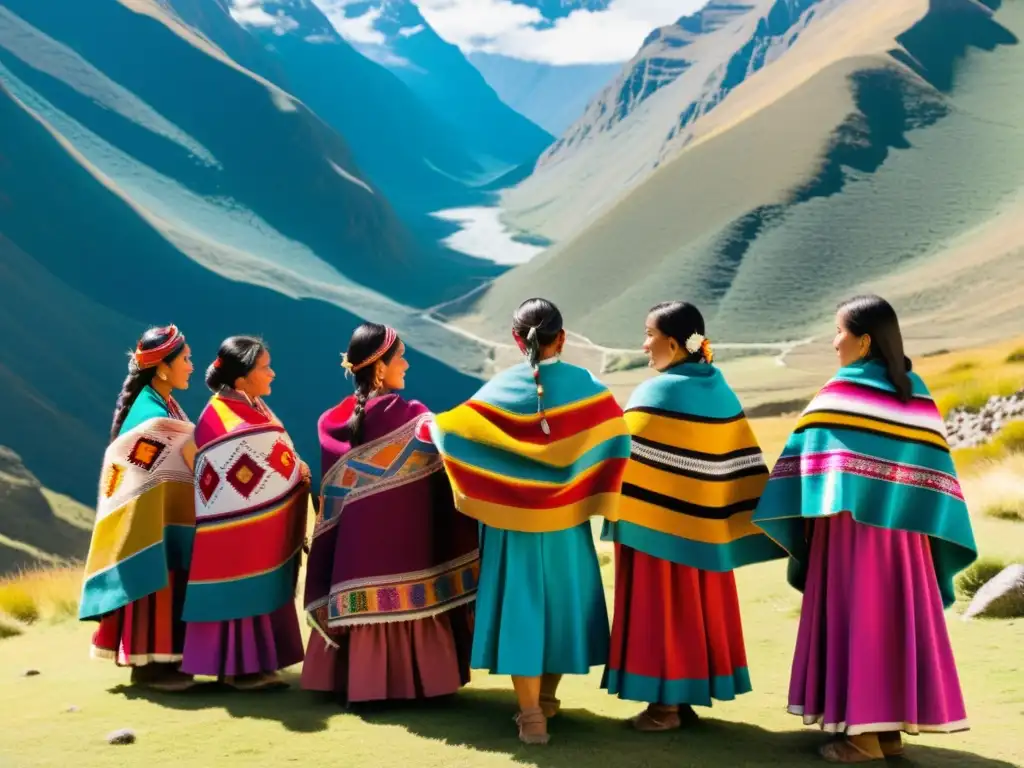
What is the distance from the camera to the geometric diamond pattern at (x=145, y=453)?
547 cm

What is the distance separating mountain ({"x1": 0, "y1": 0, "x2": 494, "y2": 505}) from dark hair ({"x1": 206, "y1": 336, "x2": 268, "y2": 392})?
76.7 ft

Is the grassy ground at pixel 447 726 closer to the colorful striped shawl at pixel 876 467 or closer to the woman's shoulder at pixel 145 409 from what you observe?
the colorful striped shawl at pixel 876 467

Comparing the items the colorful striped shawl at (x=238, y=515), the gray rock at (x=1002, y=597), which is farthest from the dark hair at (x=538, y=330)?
the gray rock at (x=1002, y=597)

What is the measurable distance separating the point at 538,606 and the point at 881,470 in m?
1.37

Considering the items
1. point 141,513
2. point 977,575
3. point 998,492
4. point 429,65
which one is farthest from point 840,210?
point 429,65

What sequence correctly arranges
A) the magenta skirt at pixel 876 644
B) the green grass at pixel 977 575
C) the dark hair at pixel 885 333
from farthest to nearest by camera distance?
the green grass at pixel 977 575
the dark hair at pixel 885 333
the magenta skirt at pixel 876 644

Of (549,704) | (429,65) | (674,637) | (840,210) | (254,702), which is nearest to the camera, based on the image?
(674,637)

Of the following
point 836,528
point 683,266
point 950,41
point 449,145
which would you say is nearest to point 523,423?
point 836,528

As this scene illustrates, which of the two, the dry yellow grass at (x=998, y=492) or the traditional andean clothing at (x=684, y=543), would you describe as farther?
the dry yellow grass at (x=998, y=492)

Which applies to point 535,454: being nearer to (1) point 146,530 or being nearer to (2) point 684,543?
(2) point 684,543

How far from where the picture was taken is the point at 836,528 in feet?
14.3

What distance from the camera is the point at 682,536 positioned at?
15.2 ft

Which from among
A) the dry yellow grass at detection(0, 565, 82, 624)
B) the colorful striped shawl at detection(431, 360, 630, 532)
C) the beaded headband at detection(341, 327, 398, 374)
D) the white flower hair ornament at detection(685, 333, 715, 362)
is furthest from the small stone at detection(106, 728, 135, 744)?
the dry yellow grass at detection(0, 565, 82, 624)

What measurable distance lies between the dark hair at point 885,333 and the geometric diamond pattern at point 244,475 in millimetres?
2617
